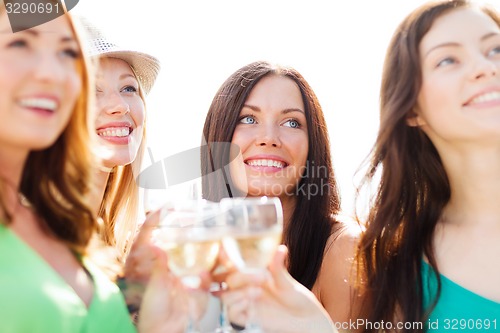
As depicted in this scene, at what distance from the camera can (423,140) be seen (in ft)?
12.7

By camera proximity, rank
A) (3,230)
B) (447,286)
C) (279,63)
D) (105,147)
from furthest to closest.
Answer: (279,63) → (105,147) → (447,286) → (3,230)

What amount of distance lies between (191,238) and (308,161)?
9.18 ft

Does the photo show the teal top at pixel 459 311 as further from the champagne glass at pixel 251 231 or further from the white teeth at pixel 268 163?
the white teeth at pixel 268 163

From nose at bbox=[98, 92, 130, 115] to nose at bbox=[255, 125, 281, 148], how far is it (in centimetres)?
113

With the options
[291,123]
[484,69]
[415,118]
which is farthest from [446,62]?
[291,123]

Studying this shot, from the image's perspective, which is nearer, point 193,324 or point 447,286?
point 193,324

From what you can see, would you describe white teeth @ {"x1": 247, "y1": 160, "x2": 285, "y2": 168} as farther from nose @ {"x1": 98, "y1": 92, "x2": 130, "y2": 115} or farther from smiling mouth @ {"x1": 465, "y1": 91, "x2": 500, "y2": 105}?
smiling mouth @ {"x1": 465, "y1": 91, "x2": 500, "y2": 105}

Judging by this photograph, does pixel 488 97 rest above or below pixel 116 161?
above

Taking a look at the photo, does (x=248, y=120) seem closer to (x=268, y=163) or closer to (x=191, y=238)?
(x=268, y=163)

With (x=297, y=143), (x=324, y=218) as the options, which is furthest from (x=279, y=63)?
(x=324, y=218)

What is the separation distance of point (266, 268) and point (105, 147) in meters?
2.57

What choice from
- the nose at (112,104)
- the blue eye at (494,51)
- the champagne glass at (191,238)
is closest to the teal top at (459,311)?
the blue eye at (494,51)

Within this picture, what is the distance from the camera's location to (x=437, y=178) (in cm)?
380

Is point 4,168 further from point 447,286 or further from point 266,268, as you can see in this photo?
point 447,286
